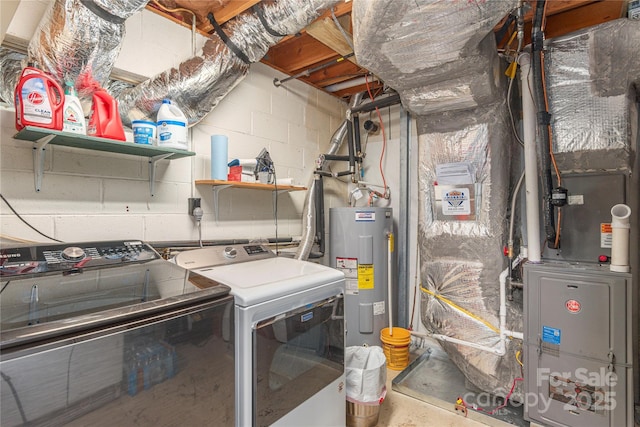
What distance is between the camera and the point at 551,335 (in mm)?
1749

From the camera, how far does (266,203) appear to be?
2572 millimetres

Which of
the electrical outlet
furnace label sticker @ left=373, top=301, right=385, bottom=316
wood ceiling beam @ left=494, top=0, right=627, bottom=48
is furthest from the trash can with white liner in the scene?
wood ceiling beam @ left=494, top=0, right=627, bottom=48

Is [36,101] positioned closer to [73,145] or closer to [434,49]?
[73,145]

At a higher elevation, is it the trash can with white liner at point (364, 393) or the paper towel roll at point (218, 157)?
the paper towel roll at point (218, 157)

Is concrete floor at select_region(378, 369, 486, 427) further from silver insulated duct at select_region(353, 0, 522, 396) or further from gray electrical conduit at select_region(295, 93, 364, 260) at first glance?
gray electrical conduit at select_region(295, 93, 364, 260)

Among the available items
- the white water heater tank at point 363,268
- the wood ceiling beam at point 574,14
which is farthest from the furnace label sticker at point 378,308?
the wood ceiling beam at point 574,14

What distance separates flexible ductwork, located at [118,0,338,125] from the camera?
1762 mm

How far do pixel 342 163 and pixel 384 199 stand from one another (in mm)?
625

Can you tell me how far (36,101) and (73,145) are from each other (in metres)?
0.32

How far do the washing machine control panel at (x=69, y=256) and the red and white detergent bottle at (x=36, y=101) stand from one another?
0.50m

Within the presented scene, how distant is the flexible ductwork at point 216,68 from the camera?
176 cm

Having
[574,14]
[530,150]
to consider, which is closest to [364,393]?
[530,150]

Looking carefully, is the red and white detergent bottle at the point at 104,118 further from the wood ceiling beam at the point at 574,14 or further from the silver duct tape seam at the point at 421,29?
the wood ceiling beam at the point at 574,14

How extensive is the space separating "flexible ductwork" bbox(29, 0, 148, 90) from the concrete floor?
2530 millimetres
